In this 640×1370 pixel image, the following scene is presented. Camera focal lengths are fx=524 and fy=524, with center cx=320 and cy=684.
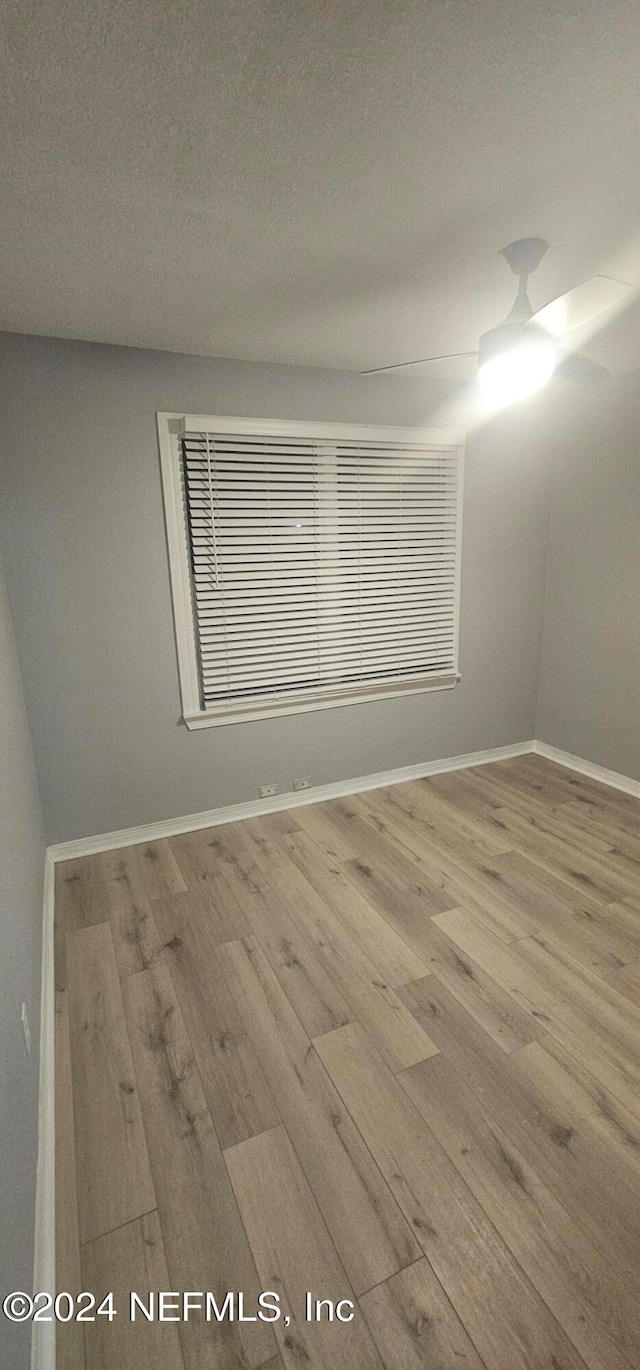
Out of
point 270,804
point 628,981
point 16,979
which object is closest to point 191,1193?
point 16,979

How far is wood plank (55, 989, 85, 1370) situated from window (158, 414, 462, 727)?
1629mm

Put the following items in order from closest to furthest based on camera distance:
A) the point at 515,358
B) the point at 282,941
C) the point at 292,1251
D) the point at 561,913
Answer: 1. the point at 292,1251
2. the point at 515,358
3. the point at 282,941
4. the point at 561,913

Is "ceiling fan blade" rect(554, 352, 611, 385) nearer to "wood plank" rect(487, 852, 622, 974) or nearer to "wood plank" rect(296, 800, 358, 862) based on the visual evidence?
"wood plank" rect(487, 852, 622, 974)

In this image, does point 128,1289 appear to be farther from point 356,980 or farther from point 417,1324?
point 356,980

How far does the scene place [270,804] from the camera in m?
3.23

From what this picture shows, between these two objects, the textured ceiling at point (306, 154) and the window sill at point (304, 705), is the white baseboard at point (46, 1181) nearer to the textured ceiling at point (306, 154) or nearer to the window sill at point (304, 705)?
the window sill at point (304, 705)

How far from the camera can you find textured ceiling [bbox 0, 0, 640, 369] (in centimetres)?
98

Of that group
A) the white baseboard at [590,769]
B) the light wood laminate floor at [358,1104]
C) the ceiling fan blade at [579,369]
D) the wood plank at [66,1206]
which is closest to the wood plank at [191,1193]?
the light wood laminate floor at [358,1104]

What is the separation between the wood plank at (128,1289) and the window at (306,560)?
2022 millimetres

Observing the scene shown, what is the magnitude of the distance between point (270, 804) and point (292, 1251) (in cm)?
212

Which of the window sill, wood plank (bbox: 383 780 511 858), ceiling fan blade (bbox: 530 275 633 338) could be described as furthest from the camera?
the window sill

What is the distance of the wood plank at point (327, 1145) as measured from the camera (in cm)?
119

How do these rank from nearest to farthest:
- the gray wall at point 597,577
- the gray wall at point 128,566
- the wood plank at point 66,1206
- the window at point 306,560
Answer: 1. the wood plank at point 66,1206
2. the gray wall at point 128,566
3. the window at point 306,560
4. the gray wall at point 597,577

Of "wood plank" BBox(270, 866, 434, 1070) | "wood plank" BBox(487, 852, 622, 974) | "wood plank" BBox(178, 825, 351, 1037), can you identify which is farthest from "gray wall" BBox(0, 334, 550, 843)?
"wood plank" BBox(487, 852, 622, 974)
